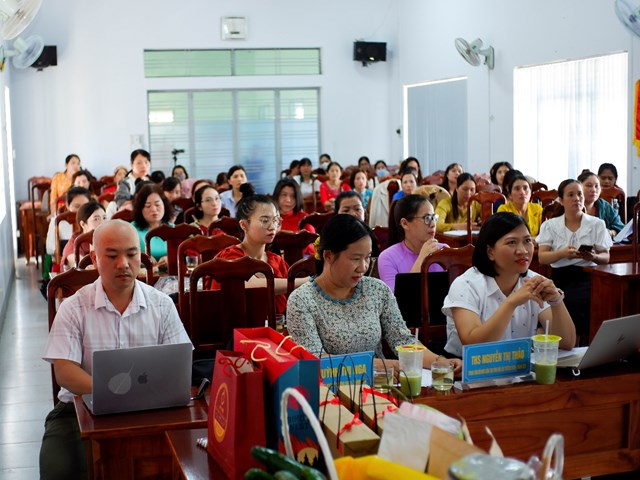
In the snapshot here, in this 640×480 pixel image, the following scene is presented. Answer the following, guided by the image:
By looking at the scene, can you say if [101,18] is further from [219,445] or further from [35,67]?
[219,445]

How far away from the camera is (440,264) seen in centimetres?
348

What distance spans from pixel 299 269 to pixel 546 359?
1.38 metres

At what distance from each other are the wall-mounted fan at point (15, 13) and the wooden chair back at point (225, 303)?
3.96 m

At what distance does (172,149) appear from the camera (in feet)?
42.8

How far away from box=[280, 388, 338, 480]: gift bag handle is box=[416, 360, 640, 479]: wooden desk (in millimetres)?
792

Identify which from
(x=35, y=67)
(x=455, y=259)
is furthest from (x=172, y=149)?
(x=455, y=259)

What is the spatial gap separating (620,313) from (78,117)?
9.64m

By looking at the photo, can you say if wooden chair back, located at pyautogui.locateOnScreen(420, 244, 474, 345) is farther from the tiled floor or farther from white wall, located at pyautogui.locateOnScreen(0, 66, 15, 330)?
white wall, located at pyautogui.locateOnScreen(0, 66, 15, 330)

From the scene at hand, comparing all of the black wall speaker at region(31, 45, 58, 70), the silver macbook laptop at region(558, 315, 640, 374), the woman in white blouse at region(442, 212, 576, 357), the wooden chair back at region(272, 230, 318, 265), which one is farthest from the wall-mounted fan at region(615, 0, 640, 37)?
the black wall speaker at region(31, 45, 58, 70)

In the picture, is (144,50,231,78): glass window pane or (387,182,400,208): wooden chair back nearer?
(387,182,400,208): wooden chair back

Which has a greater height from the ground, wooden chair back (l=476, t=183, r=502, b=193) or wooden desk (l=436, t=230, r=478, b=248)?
wooden chair back (l=476, t=183, r=502, b=193)

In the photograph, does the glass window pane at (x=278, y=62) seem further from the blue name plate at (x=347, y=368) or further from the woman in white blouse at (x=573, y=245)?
the blue name plate at (x=347, y=368)

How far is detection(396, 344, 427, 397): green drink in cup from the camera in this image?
2299mm

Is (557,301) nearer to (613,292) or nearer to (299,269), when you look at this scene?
(299,269)
